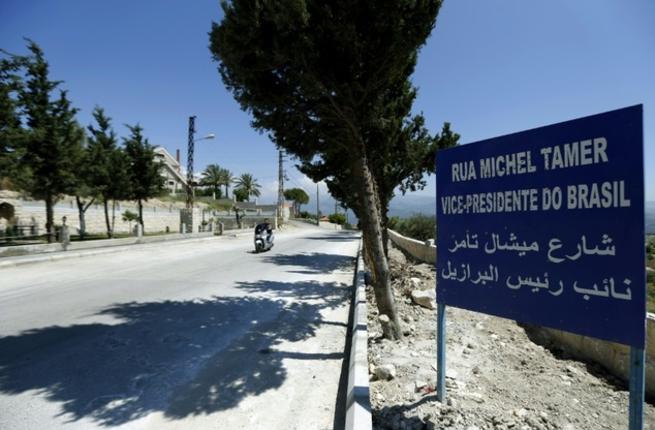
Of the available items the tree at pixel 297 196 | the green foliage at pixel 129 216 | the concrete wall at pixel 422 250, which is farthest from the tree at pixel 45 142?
the tree at pixel 297 196

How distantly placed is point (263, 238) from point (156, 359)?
43.7 feet

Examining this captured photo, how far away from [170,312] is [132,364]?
93.1 inches

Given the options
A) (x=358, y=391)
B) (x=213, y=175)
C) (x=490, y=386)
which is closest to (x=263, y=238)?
(x=358, y=391)

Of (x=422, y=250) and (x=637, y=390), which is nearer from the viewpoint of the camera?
(x=637, y=390)

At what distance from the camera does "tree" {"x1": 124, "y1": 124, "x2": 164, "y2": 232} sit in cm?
2514

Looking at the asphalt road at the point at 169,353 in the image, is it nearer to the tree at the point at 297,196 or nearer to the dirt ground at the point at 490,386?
the dirt ground at the point at 490,386

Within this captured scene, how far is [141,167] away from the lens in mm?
25562

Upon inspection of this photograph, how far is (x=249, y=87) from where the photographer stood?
543cm

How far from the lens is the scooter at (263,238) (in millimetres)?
17500

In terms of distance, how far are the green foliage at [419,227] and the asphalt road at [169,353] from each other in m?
17.1

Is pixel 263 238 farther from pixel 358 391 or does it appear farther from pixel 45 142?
pixel 358 391

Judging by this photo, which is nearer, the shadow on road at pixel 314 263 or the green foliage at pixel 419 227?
the shadow on road at pixel 314 263

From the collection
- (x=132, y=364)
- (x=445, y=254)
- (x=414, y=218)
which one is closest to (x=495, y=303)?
(x=445, y=254)

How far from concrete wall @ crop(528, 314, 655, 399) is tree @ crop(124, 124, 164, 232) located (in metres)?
26.8
